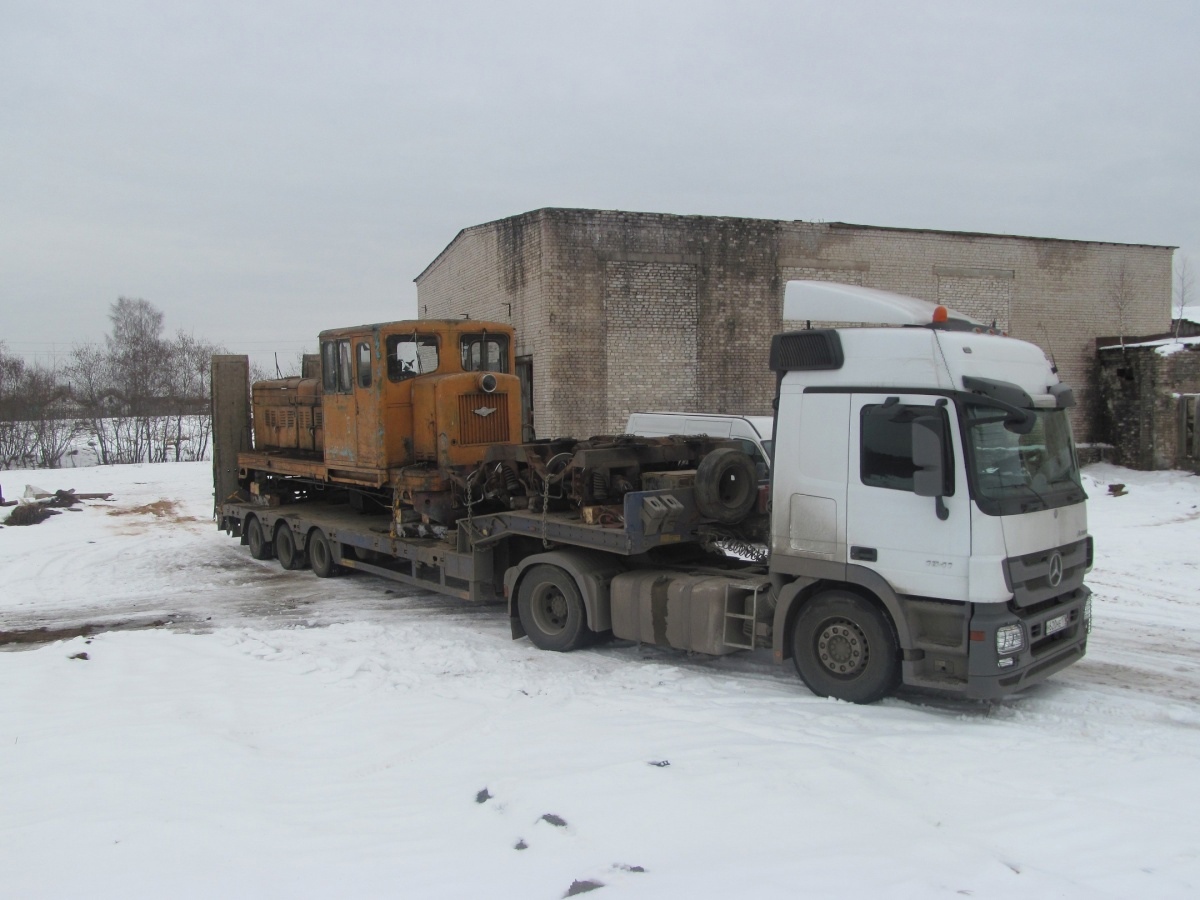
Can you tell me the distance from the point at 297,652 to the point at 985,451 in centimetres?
616

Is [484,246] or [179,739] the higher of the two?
[484,246]

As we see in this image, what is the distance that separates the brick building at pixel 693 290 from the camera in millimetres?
18328

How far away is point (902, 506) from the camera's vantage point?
18.9 feet

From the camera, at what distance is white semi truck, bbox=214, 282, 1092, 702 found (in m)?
5.55

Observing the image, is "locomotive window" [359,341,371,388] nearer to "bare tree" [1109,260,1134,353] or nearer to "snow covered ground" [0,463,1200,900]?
"snow covered ground" [0,463,1200,900]

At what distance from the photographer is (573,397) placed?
18359 millimetres

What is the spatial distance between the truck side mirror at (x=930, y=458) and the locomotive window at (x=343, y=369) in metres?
7.27

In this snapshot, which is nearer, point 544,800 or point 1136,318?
point 544,800

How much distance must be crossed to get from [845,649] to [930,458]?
5.13ft

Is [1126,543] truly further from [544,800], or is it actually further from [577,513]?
[544,800]

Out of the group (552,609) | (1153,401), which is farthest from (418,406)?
(1153,401)

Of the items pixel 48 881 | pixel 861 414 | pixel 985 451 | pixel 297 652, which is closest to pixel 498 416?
pixel 297 652

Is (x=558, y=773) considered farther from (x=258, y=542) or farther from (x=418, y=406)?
(x=258, y=542)

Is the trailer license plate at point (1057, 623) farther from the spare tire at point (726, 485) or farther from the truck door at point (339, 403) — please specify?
the truck door at point (339, 403)
